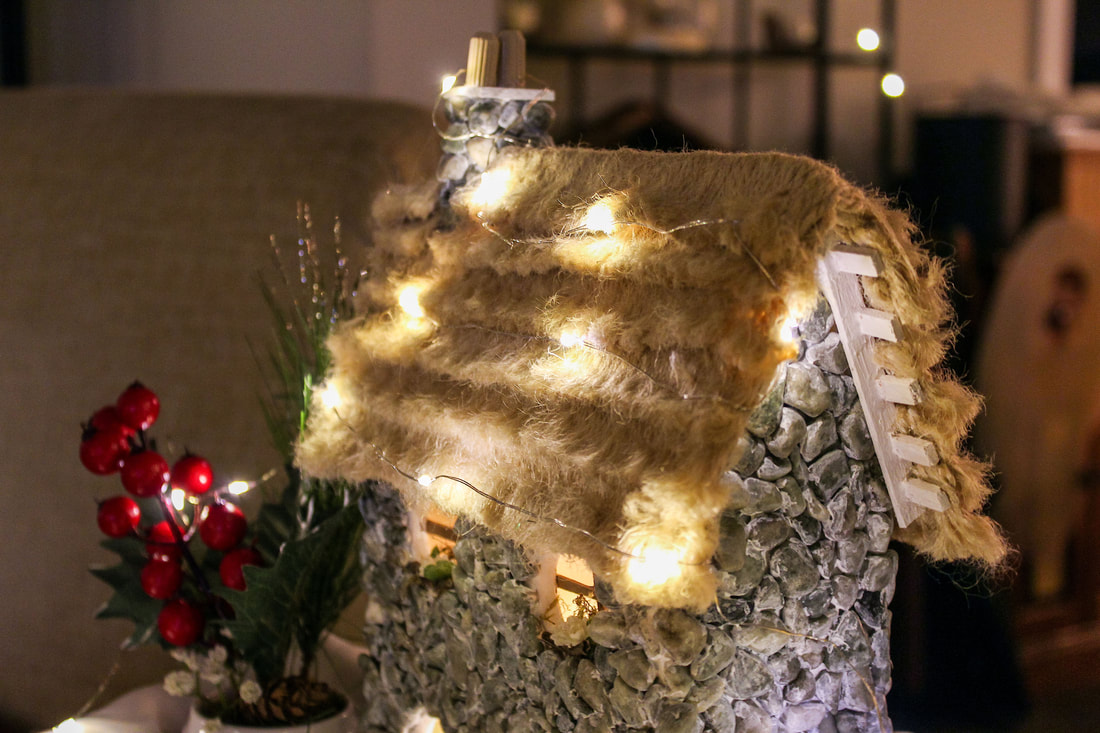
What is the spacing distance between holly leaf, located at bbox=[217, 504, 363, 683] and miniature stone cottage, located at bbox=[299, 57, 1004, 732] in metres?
0.20

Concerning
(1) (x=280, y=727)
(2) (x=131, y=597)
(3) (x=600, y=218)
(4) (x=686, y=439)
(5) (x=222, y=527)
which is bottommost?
(1) (x=280, y=727)

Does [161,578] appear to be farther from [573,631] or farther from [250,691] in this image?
[573,631]

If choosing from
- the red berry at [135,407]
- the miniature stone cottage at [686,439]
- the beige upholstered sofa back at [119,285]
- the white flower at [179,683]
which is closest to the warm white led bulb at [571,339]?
the miniature stone cottage at [686,439]

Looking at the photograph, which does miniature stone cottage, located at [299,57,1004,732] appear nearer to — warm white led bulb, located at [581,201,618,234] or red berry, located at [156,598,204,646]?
warm white led bulb, located at [581,201,618,234]

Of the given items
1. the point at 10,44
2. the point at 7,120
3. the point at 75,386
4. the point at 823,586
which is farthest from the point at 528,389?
the point at 10,44

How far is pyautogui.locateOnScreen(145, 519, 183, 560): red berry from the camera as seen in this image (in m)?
1.13

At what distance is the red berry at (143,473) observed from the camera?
1.05 meters

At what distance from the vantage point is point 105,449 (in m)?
1.06

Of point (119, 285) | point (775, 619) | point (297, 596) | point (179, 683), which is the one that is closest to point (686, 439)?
point (775, 619)

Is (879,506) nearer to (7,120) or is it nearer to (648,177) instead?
(648,177)

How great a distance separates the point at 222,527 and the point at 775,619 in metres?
0.66

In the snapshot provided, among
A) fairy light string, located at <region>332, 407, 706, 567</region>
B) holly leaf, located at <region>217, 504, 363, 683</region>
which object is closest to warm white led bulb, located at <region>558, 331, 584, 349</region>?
fairy light string, located at <region>332, 407, 706, 567</region>

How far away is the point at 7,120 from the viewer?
5.81 feet

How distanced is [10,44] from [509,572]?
2.15 metres
